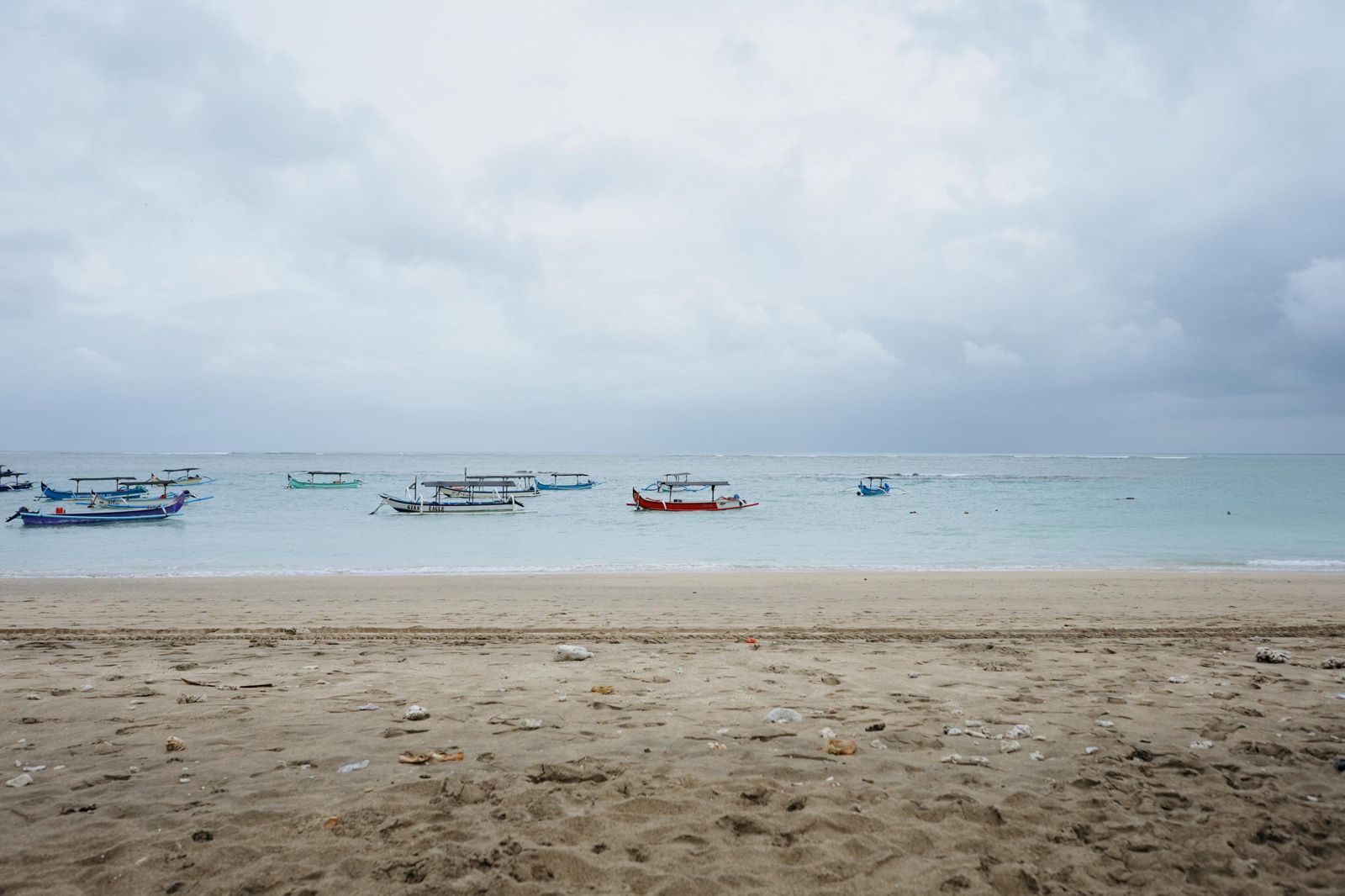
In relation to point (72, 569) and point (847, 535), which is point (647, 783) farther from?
point (847, 535)

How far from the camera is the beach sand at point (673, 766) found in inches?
145

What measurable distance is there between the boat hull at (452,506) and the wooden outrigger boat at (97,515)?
12.4 m

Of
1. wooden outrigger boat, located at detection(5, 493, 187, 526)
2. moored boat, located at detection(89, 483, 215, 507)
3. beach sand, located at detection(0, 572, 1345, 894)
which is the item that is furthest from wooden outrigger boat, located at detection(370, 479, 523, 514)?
beach sand, located at detection(0, 572, 1345, 894)

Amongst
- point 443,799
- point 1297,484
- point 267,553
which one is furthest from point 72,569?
point 1297,484

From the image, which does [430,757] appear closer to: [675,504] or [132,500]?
[675,504]

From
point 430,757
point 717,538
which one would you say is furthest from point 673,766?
point 717,538

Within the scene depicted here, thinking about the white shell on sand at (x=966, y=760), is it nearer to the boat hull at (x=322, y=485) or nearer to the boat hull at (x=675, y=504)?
the boat hull at (x=675, y=504)

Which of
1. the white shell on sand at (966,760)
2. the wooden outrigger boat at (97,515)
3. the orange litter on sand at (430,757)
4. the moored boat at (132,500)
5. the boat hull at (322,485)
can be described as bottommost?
the wooden outrigger boat at (97,515)

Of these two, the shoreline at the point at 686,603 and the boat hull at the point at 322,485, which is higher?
the boat hull at the point at 322,485

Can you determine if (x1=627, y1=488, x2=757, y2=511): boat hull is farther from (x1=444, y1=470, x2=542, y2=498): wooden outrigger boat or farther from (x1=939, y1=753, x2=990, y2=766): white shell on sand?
(x1=939, y1=753, x2=990, y2=766): white shell on sand

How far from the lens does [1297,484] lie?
77.4m

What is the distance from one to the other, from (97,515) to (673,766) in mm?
47147

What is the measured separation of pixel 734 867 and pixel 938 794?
1575 mm

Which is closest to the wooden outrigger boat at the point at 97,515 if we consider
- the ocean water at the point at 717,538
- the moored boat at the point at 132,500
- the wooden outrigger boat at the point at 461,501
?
the ocean water at the point at 717,538
